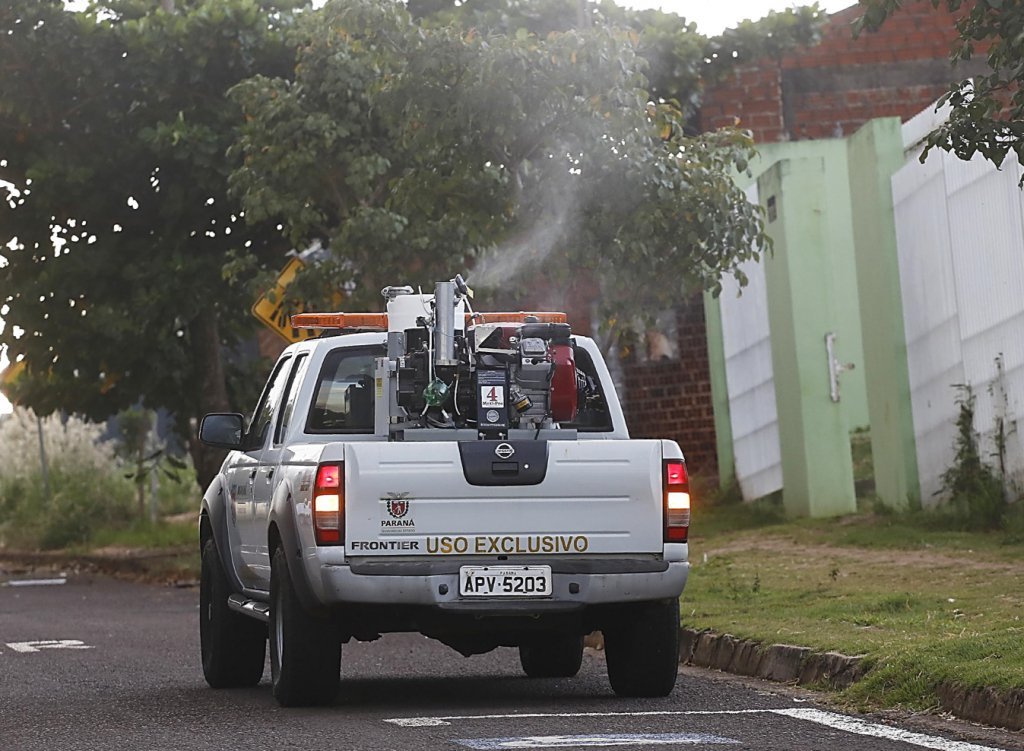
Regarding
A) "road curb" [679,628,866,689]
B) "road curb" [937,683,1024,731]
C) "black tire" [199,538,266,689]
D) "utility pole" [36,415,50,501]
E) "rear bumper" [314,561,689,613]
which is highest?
"utility pole" [36,415,50,501]

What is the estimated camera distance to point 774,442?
21469 millimetres

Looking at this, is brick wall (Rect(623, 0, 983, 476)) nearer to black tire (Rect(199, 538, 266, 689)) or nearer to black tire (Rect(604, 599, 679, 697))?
black tire (Rect(199, 538, 266, 689))

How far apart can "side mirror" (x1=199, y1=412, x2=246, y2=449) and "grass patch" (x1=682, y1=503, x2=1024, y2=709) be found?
2896 millimetres

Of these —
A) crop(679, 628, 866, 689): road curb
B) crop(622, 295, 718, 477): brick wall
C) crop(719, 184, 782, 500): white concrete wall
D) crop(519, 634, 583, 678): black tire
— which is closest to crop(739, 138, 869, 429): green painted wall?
crop(719, 184, 782, 500): white concrete wall

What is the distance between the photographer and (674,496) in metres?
9.37

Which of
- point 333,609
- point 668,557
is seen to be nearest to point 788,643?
point 668,557

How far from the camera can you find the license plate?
9180 millimetres

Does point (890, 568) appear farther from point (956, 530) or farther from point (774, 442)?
point (774, 442)

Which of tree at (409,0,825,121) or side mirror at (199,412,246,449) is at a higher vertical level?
tree at (409,0,825,121)

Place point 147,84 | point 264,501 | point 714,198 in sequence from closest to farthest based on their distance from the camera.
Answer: point 264,501
point 714,198
point 147,84

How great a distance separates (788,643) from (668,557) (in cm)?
156

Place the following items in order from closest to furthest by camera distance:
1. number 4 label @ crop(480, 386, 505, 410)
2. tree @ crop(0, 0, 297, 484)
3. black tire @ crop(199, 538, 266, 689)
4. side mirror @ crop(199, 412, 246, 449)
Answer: number 4 label @ crop(480, 386, 505, 410), side mirror @ crop(199, 412, 246, 449), black tire @ crop(199, 538, 266, 689), tree @ crop(0, 0, 297, 484)

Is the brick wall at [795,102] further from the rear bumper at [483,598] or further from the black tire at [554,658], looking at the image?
the rear bumper at [483,598]

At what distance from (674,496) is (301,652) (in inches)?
71.3
